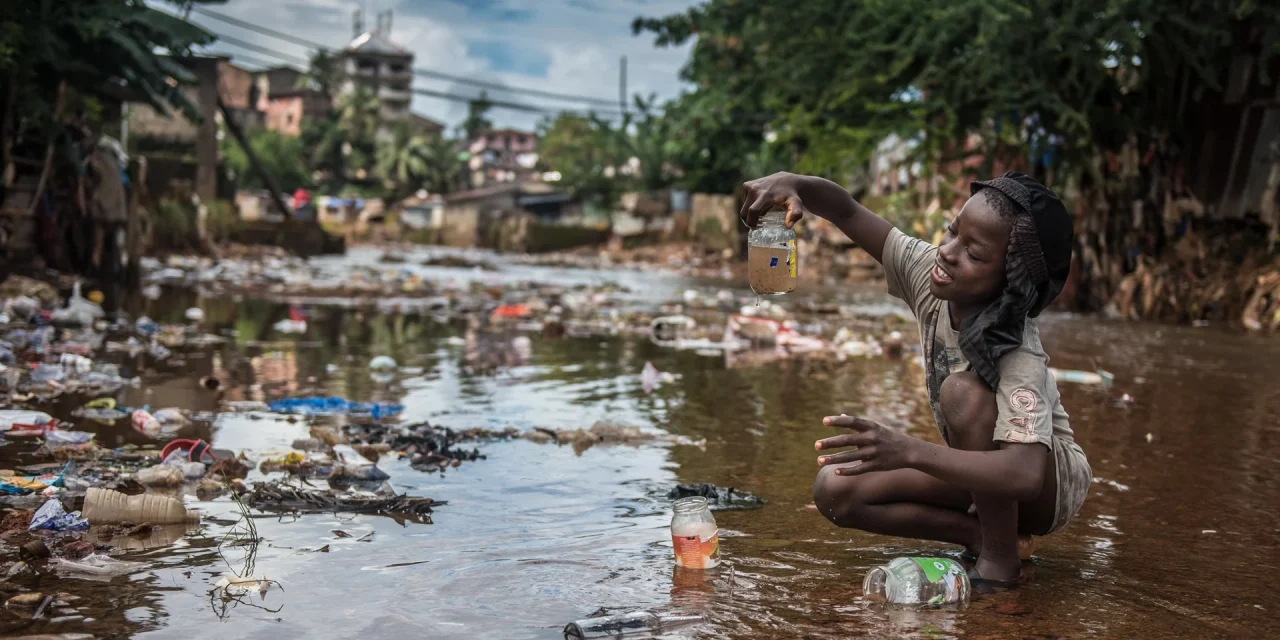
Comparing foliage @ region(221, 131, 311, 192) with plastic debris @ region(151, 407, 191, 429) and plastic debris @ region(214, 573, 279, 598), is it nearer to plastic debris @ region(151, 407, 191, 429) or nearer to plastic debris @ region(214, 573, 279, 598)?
plastic debris @ region(151, 407, 191, 429)

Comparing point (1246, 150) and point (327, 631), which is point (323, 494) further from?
point (1246, 150)

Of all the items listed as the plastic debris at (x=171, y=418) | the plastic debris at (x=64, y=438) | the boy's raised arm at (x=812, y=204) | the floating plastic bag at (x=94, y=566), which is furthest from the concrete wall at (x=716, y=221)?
the floating plastic bag at (x=94, y=566)

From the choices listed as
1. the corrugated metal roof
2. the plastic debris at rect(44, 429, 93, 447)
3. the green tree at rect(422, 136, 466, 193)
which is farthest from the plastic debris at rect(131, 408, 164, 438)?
the corrugated metal roof

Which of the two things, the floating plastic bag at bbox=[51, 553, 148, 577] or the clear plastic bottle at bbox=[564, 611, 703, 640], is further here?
the floating plastic bag at bbox=[51, 553, 148, 577]

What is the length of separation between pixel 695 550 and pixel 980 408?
731 mm

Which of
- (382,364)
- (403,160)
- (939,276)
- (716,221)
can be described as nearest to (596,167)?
(716,221)

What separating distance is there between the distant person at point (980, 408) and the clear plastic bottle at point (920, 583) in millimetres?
134

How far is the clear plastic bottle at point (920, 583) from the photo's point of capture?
260cm

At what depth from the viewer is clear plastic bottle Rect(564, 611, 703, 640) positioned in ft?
7.51

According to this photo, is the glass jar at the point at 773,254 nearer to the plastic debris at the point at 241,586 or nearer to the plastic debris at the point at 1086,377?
the plastic debris at the point at 241,586

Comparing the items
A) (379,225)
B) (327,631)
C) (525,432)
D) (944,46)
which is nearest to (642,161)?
(379,225)

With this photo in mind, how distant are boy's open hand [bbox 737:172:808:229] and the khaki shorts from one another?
32.4 inches

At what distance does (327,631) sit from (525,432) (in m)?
2.53

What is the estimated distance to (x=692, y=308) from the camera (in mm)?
12656
